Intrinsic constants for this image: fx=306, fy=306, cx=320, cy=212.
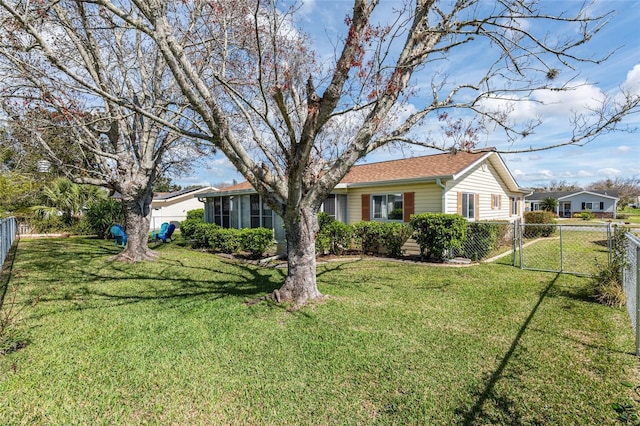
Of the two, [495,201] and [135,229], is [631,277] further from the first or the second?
[135,229]

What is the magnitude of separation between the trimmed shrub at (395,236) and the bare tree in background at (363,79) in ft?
16.4

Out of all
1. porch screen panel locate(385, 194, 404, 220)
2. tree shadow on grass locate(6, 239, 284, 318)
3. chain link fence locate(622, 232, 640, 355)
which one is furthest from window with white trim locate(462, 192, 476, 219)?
tree shadow on grass locate(6, 239, 284, 318)

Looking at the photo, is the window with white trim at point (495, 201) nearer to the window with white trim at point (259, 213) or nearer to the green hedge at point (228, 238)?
the window with white trim at point (259, 213)

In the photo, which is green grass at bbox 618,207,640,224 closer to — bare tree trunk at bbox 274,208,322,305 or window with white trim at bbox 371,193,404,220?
window with white trim at bbox 371,193,404,220

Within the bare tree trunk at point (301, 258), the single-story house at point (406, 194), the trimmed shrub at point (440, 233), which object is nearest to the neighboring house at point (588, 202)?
the single-story house at point (406, 194)

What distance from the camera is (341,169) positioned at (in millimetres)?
5094

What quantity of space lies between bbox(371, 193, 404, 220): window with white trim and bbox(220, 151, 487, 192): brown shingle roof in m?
0.77

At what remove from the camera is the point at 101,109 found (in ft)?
28.3

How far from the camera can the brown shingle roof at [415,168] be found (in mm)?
11591

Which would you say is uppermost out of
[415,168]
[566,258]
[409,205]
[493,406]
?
[415,168]

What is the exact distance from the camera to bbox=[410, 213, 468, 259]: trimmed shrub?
362 inches

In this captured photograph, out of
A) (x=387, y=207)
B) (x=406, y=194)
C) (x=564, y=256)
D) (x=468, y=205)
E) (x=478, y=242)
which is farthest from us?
(x=468, y=205)

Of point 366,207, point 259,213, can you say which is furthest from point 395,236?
point 259,213

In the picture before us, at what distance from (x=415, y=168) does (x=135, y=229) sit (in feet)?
36.3
